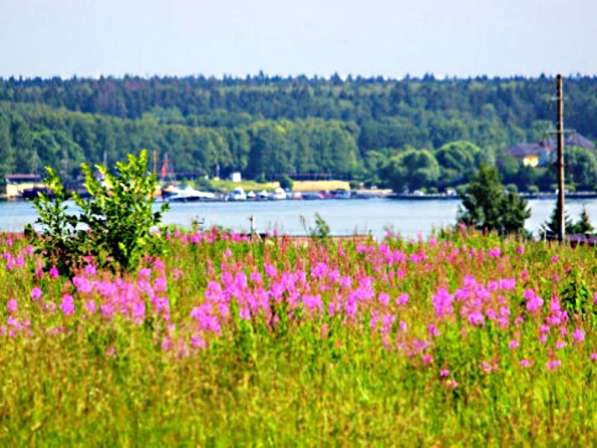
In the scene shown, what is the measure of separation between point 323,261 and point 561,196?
1345 inches

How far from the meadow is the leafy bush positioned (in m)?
1.62

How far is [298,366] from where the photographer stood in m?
10.4

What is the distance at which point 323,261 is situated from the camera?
1669 centimetres

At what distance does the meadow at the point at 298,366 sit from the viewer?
907 cm

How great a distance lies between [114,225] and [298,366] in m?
6.14

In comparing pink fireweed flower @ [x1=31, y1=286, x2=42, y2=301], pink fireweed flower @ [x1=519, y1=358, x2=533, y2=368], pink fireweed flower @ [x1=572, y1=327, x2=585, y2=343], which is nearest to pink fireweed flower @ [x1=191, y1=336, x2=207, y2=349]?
pink fireweed flower @ [x1=519, y1=358, x2=533, y2=368]

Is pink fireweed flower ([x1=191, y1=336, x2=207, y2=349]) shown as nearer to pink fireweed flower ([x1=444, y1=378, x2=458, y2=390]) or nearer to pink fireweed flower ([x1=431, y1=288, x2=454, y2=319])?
pink fireweed flower ([x1=444, y1=378, x2=458, y2=390])

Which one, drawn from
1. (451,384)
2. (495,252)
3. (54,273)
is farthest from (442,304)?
(495,252)

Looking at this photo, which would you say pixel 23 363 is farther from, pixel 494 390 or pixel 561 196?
pixel 561 196

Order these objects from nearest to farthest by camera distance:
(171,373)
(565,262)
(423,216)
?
(171,373), (565,262), (423,216)

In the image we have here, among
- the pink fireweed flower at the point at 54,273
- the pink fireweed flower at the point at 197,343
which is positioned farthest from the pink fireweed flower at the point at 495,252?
the pink fireweed flower at the point at 197,343

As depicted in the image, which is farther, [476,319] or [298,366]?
[476,319]

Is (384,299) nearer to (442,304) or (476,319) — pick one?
(442,304)

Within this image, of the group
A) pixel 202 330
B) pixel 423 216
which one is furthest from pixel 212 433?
pixel 423 216
